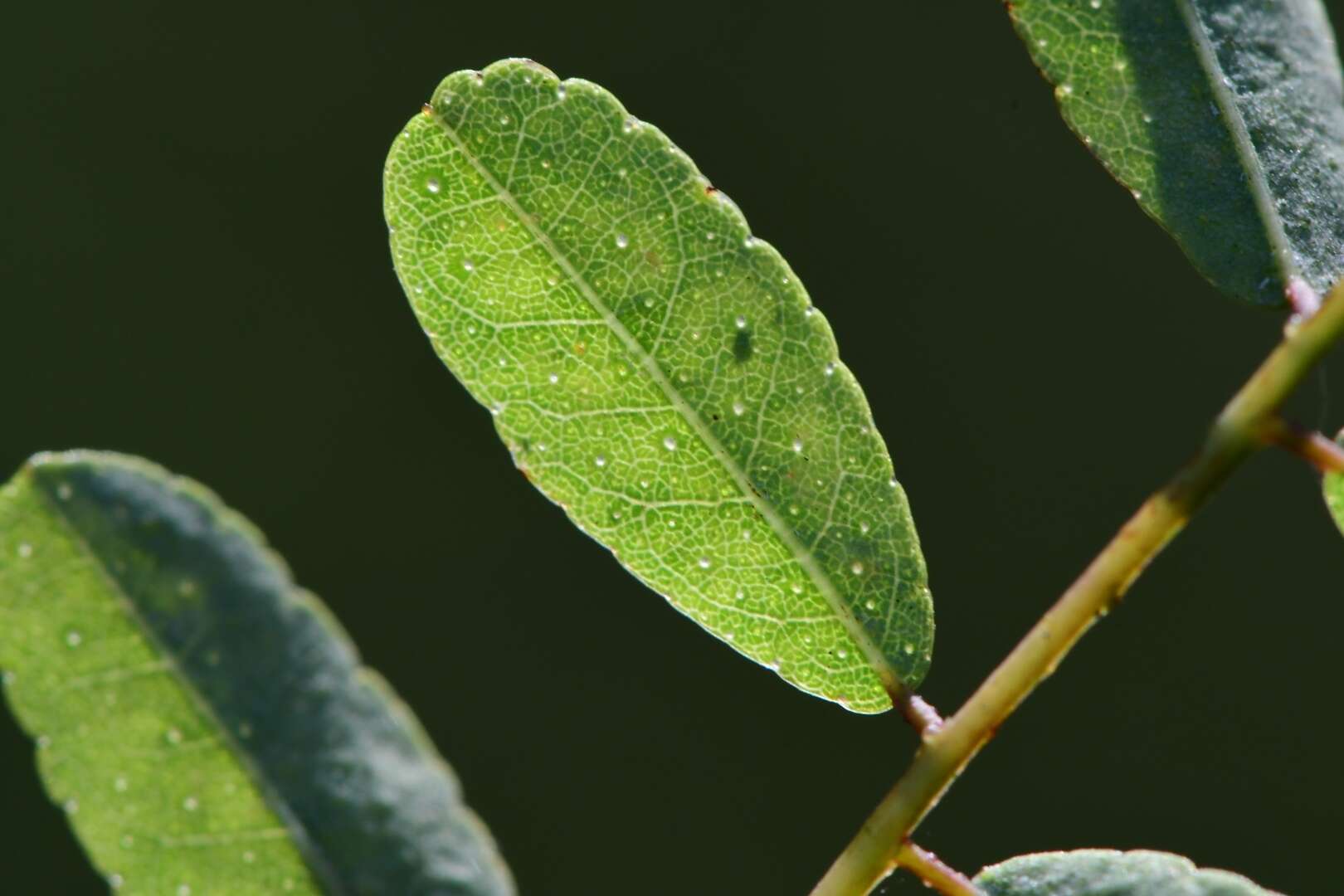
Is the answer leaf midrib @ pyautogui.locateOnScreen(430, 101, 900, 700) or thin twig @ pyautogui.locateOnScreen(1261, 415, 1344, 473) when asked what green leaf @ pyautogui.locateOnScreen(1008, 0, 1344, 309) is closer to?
thin twig @ pyautogui.locateOnScreen(1261, 415, 1344, 473)

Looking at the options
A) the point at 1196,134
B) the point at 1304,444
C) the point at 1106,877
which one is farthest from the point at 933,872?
the point at 1196,134

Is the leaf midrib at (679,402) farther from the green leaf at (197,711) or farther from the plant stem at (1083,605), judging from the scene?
the green leaf at (197,711)

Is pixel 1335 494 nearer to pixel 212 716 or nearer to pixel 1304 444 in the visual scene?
pixel 1304 444

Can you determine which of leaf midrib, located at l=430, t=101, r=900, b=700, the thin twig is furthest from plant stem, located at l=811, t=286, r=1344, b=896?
leaf midrib, located at l=430, t=101, r=900, b=700

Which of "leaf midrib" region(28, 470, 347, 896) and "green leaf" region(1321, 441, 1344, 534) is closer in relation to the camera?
"leaf midrib" region(28, 470, 347, 896)

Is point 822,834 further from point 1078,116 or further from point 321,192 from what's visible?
point 1078,116

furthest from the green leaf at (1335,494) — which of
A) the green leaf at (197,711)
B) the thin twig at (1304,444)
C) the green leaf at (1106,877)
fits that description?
the green leaf at (197,711)
